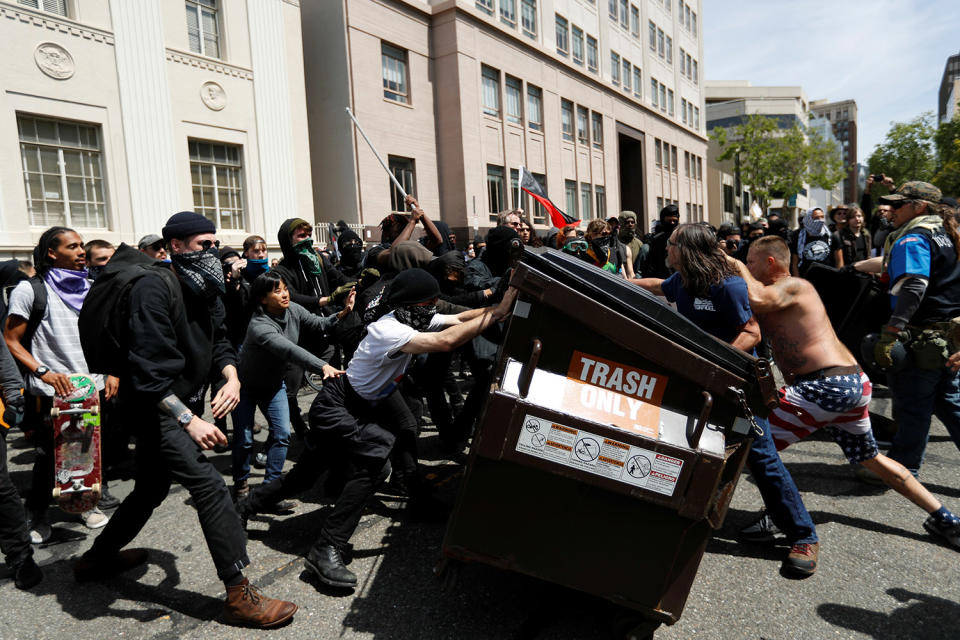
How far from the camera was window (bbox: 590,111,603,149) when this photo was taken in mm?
32156

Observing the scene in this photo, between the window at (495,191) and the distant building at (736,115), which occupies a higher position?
the distant building at (736,115)

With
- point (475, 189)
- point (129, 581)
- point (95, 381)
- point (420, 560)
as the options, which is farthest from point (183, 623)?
point (475, 189)

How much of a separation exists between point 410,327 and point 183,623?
6.13ft

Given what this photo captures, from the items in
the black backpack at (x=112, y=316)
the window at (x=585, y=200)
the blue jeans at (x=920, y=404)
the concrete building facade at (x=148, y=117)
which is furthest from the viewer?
the window at (x=585, y=200)

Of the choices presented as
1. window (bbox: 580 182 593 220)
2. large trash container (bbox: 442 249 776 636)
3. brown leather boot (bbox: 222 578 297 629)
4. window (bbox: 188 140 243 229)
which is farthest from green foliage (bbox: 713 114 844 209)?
brown leather boot (bbox: 222 578 297 629)

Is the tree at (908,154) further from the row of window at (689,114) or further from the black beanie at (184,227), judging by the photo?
the black beanie at (184,227)

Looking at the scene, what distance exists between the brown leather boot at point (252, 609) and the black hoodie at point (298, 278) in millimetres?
3020

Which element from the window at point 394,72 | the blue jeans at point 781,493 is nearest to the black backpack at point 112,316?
the blue jeans at point 781,493

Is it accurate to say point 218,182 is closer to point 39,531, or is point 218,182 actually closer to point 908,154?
point 39,531

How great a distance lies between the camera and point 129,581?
3.43m

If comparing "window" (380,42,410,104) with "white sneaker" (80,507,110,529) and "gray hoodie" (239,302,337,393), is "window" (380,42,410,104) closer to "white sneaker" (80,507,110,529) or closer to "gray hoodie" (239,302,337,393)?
"gray hoodie" (239,302,337,393)

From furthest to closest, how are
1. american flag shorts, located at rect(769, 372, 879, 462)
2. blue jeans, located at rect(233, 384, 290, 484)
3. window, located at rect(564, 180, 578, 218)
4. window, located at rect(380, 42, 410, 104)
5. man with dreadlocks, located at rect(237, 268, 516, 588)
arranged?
window, located at rect(564, 180, 578, 218), window, located at rect(380, 42, 410, 104), blue jeans, located at rect(233, 384, 290, 484), american flag shorts, located at rect(769, 372, 879, 462), man with dreadlocks, located at rect(237, 268, 516, 588)

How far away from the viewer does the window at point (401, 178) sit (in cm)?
2050

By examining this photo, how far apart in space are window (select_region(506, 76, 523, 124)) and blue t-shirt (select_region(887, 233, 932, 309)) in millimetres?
22639
